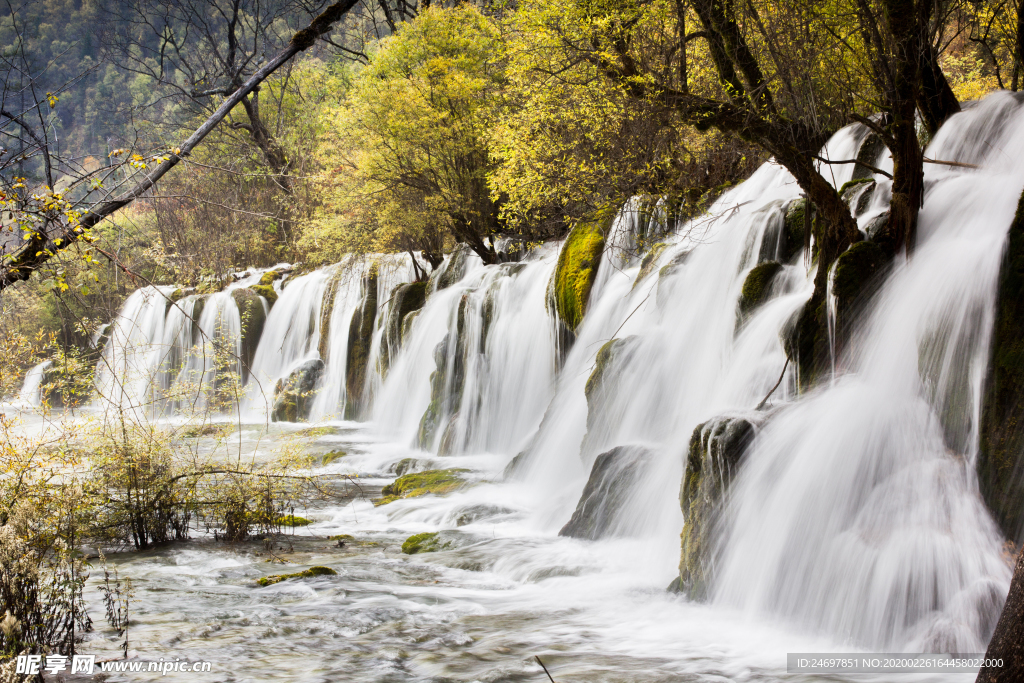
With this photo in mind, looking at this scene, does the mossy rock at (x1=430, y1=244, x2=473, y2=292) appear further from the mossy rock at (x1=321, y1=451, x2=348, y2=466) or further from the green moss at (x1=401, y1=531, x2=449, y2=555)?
the green moss at (x1=401, y1=531, x2=449, y2=555)

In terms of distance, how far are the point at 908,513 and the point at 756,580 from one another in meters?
1.26

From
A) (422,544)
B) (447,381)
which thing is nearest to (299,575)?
(422,544)

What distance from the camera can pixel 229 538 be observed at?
834cm

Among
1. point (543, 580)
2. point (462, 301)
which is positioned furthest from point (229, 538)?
point (462, 301)

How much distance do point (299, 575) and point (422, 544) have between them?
5.50ft

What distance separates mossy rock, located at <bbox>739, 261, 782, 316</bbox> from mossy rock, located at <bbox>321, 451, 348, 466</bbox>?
29.2 feet

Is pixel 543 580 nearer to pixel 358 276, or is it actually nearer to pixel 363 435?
pixel 363 435

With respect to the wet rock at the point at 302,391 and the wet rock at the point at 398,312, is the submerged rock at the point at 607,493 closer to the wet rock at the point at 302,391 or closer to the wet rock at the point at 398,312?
the wet rock at the point at 398,312

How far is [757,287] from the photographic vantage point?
8594 mm

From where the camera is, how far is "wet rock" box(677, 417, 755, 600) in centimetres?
635

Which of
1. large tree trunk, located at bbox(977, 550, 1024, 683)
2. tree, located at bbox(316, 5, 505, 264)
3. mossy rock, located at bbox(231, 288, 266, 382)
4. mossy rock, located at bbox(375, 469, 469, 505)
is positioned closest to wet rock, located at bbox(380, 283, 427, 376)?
tree, located at bbox(316, 5, 505, 264)

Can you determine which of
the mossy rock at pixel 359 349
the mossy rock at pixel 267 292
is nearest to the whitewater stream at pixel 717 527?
the mossy rock at pixel 359 349

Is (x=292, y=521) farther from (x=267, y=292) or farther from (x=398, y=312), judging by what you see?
(x=267, y=292)

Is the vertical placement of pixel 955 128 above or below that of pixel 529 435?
above
